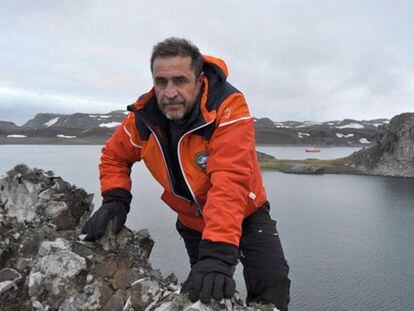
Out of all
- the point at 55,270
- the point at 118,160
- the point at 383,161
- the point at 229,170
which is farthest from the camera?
the point at 383,161

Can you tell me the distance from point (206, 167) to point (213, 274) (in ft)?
3.52

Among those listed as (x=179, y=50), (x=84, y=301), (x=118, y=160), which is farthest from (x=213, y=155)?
(x=84, y=301)

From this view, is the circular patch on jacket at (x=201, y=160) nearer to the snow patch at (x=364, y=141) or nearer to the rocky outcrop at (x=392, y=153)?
the rocky outcrop at (x=392, y=153)

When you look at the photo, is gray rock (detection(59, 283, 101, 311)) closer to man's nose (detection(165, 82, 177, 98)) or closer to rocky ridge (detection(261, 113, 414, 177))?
man's nose (detection(165, 82, 177, 98))

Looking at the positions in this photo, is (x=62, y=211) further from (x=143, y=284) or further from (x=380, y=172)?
(x=380, y=172)

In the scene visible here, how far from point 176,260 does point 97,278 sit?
11.7 m

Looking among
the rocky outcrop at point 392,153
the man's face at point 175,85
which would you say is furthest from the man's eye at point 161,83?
the rocky outcrop at point 392,153

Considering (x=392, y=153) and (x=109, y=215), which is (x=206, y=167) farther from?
(x=392, y=153)

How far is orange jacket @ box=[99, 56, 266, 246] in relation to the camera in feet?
12.0

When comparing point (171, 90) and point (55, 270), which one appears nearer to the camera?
point (171, 90)

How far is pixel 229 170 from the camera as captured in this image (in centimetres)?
374

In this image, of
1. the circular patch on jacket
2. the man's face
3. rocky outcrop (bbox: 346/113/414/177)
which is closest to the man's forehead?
the man's face

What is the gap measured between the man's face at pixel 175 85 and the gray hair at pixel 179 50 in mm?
40

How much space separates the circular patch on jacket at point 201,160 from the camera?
400cm
